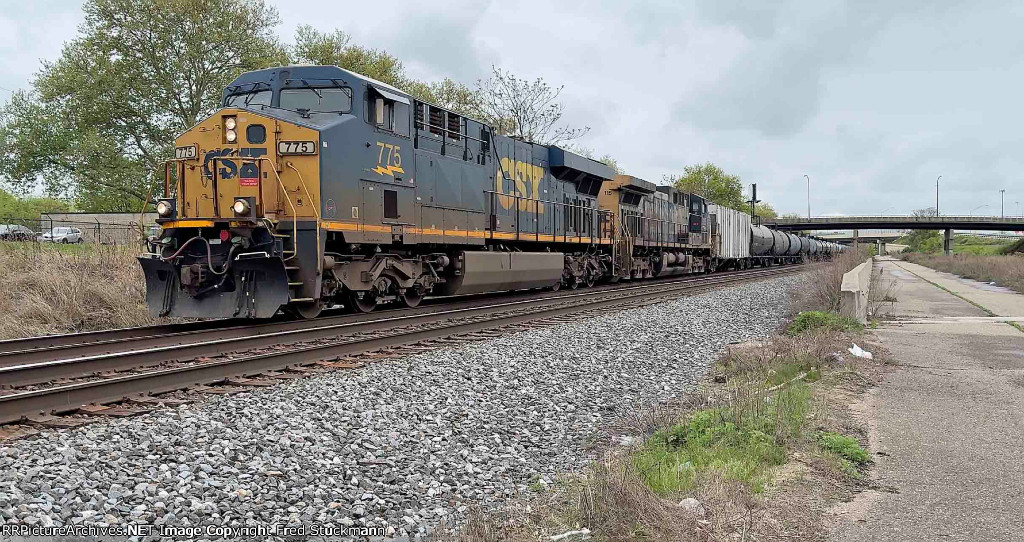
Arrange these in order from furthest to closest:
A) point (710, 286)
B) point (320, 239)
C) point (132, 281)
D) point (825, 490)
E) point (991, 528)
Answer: point (710, 286)
point (132, 281)
point (320, 239)
point (825, 490)
point (991, 528)

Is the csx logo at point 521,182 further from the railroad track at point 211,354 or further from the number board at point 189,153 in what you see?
the number board at point 189,153

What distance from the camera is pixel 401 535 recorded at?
3.30 metres

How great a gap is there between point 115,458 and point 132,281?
30.9 ft

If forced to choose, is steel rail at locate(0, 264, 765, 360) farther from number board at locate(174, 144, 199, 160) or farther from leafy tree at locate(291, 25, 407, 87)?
leafy tree at locate(291, 25, 407, 87)

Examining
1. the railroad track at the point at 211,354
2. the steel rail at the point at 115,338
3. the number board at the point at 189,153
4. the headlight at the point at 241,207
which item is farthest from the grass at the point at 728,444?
the number board at the point at 189,153

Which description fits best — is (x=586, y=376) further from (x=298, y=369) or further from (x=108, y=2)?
(x=108, y=2)

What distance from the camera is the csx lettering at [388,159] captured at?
11.0 metres

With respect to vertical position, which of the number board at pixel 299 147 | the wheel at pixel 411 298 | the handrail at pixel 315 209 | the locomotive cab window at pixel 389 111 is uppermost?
the locomotive cab window at pixel 389 111

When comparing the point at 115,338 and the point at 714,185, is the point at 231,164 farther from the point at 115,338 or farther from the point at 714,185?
the point at 714,185

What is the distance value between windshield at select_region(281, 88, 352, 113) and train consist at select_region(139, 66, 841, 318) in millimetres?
19

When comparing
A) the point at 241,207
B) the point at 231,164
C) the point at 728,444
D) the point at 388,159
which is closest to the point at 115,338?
the point at 241,207

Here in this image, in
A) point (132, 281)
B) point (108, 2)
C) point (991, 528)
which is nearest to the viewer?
point (991, 528)

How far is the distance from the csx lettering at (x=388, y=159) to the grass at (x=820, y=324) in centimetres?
659

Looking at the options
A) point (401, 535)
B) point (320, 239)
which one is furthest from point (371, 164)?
point (401, 535)
